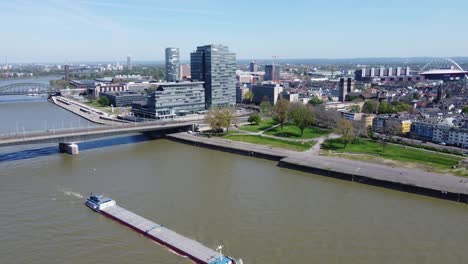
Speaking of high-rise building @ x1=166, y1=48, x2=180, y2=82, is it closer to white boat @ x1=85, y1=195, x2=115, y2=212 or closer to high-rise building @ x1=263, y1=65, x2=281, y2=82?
high-rise building @ x1=263, y1=65, x2=281, y2=82

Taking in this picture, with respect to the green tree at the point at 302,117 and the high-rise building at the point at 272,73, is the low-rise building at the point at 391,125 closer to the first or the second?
the green tree at the point at 302,117

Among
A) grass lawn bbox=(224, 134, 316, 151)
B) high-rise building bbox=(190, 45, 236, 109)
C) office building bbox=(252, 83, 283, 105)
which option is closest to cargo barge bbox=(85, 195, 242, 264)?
grass lawn bbox=(224, 134, 316, 151)

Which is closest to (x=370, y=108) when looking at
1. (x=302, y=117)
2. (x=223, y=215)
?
(x=302, y=117)

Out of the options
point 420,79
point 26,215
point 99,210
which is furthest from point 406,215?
point 420,79

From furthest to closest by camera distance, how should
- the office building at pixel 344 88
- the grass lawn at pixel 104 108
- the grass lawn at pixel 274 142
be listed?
the office building at pixel 344 88 → the grass lawn at pixel 104 108 → the grass lawn at pixel 274 142

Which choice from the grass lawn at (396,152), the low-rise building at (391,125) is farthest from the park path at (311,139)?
the low-rise building at (391,125)

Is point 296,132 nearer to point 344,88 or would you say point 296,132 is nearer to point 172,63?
point 344,88

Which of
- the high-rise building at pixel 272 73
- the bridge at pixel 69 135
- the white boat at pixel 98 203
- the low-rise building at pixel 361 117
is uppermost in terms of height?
the high-rise building at pixel 272 73
